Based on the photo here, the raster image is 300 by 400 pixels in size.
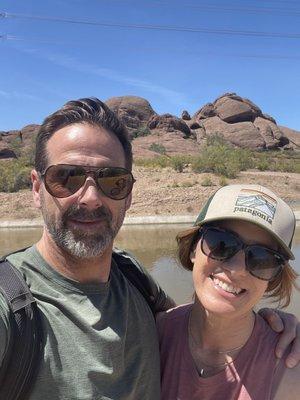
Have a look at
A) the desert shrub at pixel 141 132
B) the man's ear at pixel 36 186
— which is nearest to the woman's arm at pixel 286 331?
the man's ear at pixel 36 186

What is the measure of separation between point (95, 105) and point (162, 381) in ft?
4.15

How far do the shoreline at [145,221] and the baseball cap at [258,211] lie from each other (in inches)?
666

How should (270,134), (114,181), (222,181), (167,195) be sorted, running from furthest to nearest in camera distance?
(270,134), (222,181), (167,195), (114,181)

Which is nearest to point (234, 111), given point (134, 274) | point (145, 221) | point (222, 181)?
point (222, 181)

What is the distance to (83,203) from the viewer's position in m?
2.12

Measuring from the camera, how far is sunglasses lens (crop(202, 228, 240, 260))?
206 cm

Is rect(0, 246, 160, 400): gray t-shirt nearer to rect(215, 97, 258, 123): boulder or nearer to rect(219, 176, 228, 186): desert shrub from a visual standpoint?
rect(219, 176, 228, 186): desert shrub

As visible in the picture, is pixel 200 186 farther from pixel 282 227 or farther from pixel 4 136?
pixel 4 136

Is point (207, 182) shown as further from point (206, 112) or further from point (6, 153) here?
point (206, 112)

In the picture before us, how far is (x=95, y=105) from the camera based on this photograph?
2287 millimetres

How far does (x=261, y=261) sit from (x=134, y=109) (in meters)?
71.5

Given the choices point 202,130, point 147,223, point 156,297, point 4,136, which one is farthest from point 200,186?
point 4,136

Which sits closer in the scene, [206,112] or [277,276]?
[277,276]

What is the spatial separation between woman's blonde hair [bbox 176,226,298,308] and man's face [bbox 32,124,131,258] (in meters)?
0.33
